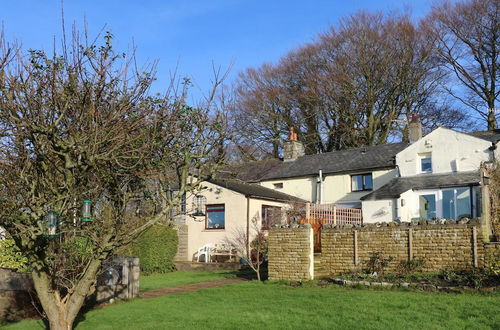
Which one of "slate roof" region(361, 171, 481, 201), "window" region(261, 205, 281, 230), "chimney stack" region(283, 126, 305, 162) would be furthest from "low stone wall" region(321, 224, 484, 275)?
"chimney stack" region(283, 126, 305, 162)

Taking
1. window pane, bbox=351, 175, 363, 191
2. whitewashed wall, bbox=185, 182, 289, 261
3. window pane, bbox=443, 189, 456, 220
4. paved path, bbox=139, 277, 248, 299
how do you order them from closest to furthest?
paved path, bbox=139, 277, 248, 299, window pane, bbox=443, 189, 456, 220, whitewashed wall, bbox=185, 182, 289, 261, window pane, bbox=351, 175, 363, 191

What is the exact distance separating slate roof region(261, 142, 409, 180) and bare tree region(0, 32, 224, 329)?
19.8m

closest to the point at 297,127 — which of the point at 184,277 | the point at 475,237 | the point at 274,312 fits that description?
the point at 184,277

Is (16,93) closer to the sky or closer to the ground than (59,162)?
closer to the sky

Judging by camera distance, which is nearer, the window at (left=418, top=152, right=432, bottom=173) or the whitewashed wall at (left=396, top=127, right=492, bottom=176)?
the whitewashed wall at (left=396, top=127, right=492, bottom=176)

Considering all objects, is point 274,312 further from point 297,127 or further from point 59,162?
point 297,127

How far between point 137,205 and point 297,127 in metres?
28.7

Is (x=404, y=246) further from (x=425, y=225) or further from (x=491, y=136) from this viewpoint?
(x=491, y=136)

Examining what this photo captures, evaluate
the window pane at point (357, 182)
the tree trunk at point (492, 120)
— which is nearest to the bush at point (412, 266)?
the window pane at point (357, 182)

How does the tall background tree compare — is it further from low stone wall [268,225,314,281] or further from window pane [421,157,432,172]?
low stone wall [268,225,314,281]

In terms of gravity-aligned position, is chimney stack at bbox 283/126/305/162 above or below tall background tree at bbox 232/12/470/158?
below

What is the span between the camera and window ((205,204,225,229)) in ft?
84.7

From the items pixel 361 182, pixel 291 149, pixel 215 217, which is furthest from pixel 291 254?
pixel 291 149

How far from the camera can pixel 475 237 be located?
1370 centimetres
